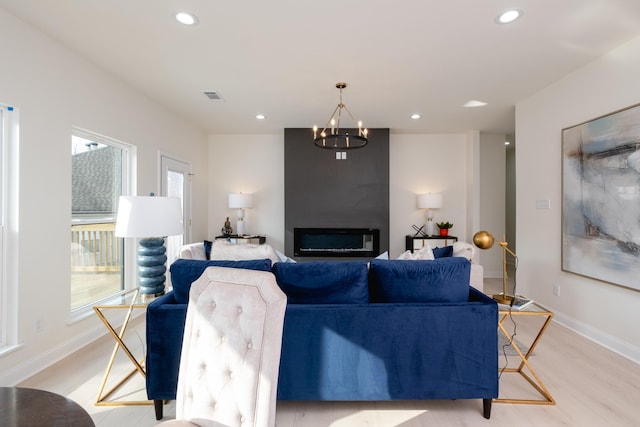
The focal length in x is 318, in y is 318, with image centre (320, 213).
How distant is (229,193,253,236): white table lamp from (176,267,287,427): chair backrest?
15.1ft

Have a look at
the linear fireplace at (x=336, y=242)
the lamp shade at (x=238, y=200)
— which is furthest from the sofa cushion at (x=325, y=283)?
the lamp shade at (x=238, y=200)

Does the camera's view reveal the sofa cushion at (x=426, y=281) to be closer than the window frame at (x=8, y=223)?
Yes

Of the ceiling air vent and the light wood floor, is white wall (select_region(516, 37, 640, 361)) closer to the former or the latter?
the light wood floor

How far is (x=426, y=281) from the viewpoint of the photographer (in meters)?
1.91

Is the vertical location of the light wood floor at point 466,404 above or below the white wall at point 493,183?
below

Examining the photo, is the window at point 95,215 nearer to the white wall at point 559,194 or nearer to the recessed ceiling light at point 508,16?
the recessed ceiling light at point 508,16

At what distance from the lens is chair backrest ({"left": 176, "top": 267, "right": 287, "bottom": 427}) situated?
3.38ft

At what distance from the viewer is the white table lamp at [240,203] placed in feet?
18.5

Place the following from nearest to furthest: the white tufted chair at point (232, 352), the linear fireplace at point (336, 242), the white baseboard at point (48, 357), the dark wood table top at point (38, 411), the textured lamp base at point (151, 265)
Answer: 1. the dark wood table top at point (38, 411)
2. the white tufted chair at point (232, 352)
3. the textured lamp base at point (151, 265)
4. the white baseboard at point (48, 357)
5. the linear fireplace at point (336, 242)

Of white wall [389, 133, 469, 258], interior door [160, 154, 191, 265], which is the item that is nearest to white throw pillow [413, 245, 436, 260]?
white wall [389, 133, 469, 258]

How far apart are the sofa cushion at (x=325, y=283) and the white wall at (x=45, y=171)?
2.08 meters

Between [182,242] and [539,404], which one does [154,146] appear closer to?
[182,242]

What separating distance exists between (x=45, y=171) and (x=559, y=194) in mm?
5047

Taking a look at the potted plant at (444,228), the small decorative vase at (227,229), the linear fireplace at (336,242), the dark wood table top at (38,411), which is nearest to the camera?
the dark wood table top at (38,411)
